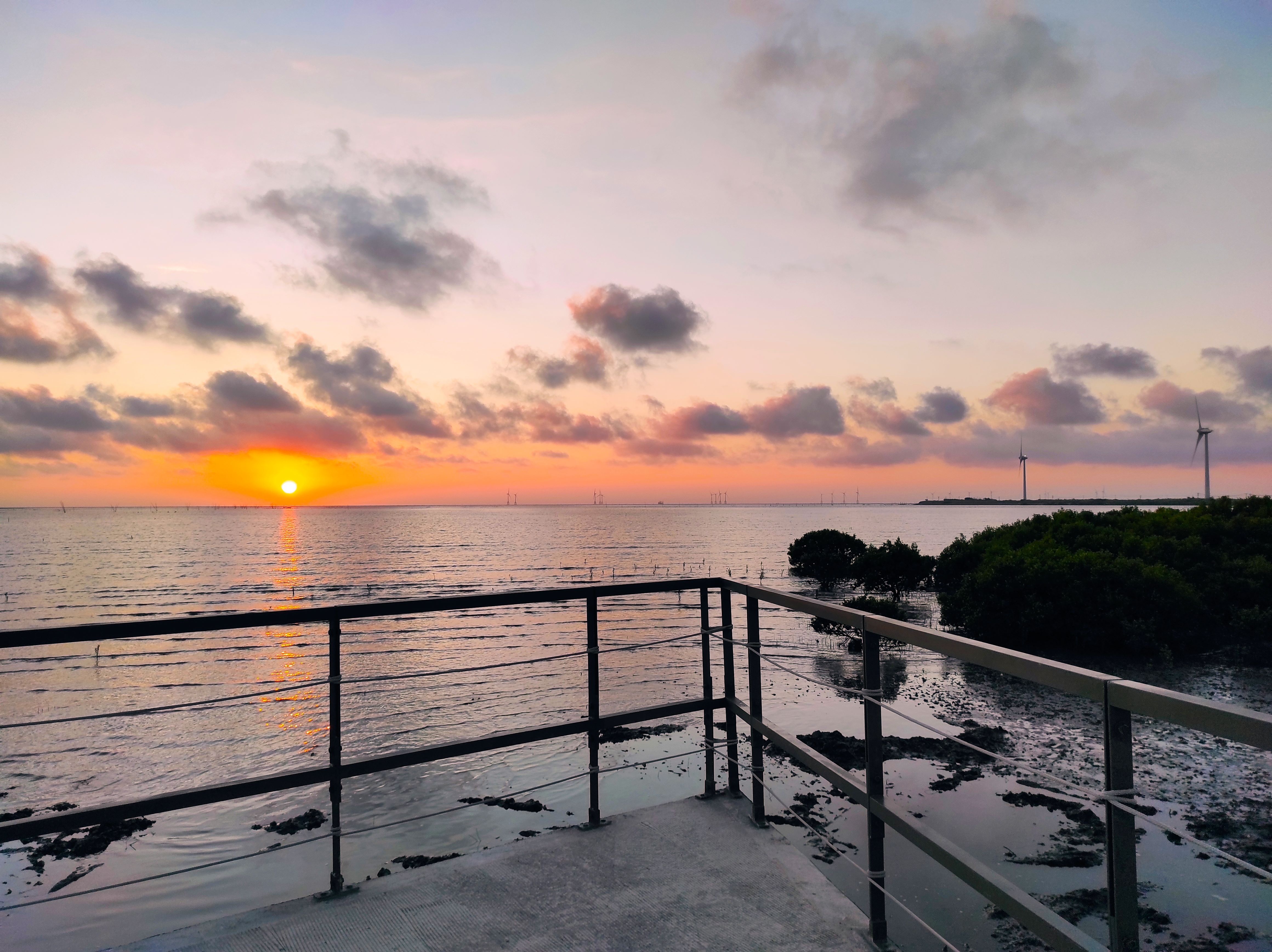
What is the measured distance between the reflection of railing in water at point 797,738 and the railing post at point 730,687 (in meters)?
0.01

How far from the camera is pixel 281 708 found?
1697cm

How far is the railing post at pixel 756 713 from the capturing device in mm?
3824

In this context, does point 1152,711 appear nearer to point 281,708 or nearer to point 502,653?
point 281,708

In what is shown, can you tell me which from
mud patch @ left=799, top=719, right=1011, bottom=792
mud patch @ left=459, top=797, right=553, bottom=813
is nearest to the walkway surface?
mud patch @ left=459, top=797, right=553, bottom=813

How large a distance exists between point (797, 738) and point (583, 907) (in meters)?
1.25

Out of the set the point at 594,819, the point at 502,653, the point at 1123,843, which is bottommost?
the point at 502,653

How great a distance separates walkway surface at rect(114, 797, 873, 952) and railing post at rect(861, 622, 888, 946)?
0.43 ft

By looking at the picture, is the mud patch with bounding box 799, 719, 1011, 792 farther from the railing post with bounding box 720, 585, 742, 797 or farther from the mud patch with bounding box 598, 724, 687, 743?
the railing post with bounding box 720, 585, 742, 797

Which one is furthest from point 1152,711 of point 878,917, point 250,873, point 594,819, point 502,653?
point 502,653

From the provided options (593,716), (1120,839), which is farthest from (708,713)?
(1120,839)

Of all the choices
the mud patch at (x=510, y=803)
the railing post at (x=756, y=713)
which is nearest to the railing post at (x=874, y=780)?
the railing post at (x=756, y=713)

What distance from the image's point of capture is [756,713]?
402 centimetres

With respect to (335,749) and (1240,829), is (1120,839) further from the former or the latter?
(1240,829)

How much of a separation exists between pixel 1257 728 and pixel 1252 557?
21.7 meters
